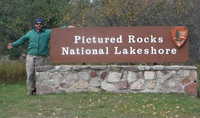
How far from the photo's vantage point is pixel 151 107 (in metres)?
8.85

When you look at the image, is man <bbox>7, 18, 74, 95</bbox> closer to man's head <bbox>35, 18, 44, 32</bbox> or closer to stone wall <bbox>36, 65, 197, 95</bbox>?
man's head <bbox>35, 18, 44, 32</bbox>

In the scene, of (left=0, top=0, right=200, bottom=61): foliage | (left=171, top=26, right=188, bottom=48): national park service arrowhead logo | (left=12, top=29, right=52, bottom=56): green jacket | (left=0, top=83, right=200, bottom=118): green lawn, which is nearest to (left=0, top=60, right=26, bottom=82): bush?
(left=0, top=0, right=200, bottom=61): foliage

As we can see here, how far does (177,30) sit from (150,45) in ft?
2.24

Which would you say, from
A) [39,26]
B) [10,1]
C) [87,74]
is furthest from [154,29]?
[10,1]

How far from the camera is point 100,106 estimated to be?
9.01 meters

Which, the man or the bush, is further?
the bush

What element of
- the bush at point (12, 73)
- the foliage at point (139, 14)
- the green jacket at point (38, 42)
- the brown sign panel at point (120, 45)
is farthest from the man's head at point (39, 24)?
the foliage at point (139, 14)

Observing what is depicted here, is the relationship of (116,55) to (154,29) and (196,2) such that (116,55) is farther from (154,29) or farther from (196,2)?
(196,2)

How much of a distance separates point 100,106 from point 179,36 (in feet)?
9.20

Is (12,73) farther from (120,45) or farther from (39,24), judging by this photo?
(120,45)

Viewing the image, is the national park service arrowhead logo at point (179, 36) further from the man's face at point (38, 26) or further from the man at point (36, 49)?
the man's face at point (38, 26)

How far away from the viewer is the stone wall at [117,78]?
34.6ft

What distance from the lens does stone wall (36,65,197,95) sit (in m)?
10.5

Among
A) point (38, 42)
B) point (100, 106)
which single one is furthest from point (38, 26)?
point (100, 106)
